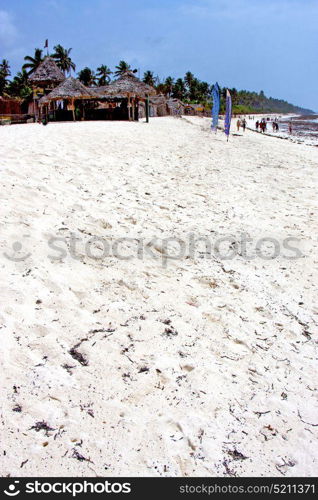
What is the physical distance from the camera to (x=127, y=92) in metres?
24.0

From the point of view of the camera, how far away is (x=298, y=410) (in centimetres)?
258

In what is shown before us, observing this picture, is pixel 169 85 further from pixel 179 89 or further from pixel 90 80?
pixel 90 80

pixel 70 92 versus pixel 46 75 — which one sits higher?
pixel 46 75

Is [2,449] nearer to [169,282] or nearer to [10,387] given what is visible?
[10,387]

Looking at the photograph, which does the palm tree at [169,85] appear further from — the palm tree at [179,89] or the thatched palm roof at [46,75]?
the thatched palm roof at [46,75]

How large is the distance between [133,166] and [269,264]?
15.8ft

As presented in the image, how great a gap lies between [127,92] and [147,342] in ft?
78.8

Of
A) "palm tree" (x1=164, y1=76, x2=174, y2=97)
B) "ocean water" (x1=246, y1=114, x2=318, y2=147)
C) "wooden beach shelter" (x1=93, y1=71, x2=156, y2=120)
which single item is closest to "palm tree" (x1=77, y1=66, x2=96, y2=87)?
"palm tree" (x1=164, y1=76, x2=174, y2=97)

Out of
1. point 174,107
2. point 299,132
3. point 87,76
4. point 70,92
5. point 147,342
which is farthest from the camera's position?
point 87,76

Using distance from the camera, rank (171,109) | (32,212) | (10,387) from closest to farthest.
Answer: (10,387)
(32,212)
(171,109)

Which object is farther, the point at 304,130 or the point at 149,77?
the point at 149,77

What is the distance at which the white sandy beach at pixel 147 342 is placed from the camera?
7.13 ft

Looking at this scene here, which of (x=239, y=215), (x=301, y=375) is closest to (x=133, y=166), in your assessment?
(x=239, y=215)

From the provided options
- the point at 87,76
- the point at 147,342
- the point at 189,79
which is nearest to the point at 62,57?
the point at 87,76
